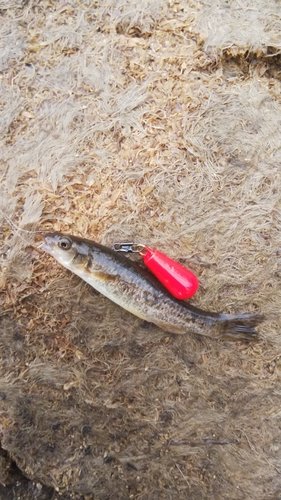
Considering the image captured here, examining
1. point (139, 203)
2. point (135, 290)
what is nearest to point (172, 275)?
point (135, 290)

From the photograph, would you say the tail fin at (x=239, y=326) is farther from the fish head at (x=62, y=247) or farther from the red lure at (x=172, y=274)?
the fish head at (x=62, y=247)

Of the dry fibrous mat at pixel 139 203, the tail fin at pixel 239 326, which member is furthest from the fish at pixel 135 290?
the dry fibrous mat at pixel 139 203

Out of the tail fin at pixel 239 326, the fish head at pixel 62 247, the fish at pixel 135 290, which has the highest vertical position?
the fish head at pixel 62 247

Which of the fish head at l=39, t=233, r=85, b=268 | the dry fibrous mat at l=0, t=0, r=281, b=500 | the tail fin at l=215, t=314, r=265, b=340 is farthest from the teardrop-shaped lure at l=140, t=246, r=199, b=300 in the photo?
the fish head at l=39, t=233, r=85, b=268

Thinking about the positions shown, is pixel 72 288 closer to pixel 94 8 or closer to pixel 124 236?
pixel 124 236

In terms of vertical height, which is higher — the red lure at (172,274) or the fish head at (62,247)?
the fish head at (62,247)

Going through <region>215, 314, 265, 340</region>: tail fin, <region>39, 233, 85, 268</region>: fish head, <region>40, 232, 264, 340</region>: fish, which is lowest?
<region>215, 314, 265, 340</region>: tail fin

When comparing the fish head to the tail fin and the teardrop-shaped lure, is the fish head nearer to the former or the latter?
the teardrop-shaped lure
